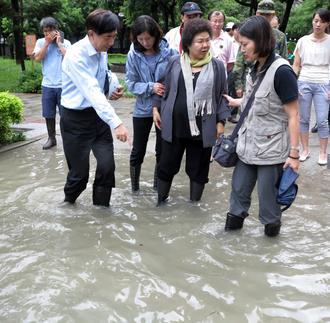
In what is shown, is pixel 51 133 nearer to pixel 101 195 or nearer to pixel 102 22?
pixel 101 195

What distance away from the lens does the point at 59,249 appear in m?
3.80

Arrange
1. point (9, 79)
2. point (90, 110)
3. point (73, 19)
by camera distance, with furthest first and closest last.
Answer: point (73, 19)
point (9, 79)
point (90, 110)

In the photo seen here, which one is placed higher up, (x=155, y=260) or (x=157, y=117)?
(x=157, y=117)

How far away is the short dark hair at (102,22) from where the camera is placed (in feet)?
12.9

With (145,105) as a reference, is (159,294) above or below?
below

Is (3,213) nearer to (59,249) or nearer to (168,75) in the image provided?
(59,249)

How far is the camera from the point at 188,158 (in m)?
4.51

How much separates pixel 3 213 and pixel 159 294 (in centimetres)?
210

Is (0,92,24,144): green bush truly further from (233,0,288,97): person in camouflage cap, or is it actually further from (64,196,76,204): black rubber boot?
(233,0,288,97): person in camouflage cap

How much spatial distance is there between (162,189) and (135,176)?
54cm

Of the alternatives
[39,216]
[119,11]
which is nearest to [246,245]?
[39,216]

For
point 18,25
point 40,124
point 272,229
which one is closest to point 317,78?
point 272,229

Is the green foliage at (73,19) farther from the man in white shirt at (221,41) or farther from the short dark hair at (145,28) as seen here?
the short dark hair at (145,28)

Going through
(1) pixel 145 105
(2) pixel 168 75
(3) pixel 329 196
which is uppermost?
(2) pixel 168 75
